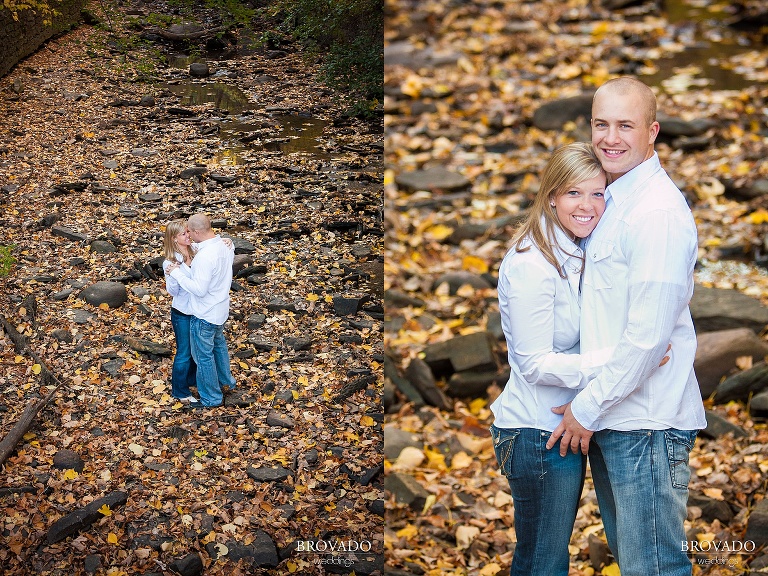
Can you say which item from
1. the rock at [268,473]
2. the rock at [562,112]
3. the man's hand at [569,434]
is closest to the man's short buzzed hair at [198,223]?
the rock at [268,473]

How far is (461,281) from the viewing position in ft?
17.5

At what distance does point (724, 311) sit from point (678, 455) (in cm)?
289

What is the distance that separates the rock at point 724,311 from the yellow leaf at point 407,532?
1970mm

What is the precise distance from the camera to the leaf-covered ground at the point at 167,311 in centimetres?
280

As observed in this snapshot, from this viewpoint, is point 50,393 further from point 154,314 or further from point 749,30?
point 749,30

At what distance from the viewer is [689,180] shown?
644 centimetres

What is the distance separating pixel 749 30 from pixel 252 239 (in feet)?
26.0

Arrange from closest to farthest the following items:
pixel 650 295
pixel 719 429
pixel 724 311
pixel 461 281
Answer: pixel 650 295
pixel 719 429
pixel 724 311
pixel 461 281

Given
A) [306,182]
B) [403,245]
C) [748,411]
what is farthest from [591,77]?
[306,182]

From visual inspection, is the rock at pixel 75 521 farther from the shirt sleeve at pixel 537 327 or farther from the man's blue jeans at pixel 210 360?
the shirt sleeve at pixel 537 327

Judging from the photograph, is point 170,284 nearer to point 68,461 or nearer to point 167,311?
point 167,311

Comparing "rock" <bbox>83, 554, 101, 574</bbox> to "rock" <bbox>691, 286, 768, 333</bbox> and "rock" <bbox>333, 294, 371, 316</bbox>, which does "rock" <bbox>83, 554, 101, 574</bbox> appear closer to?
"rock" <bbox>333, 294, 371, 316</bbox>

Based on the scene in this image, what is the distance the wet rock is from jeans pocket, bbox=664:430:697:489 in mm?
1725

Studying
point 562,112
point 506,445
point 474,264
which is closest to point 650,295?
point 506,445
